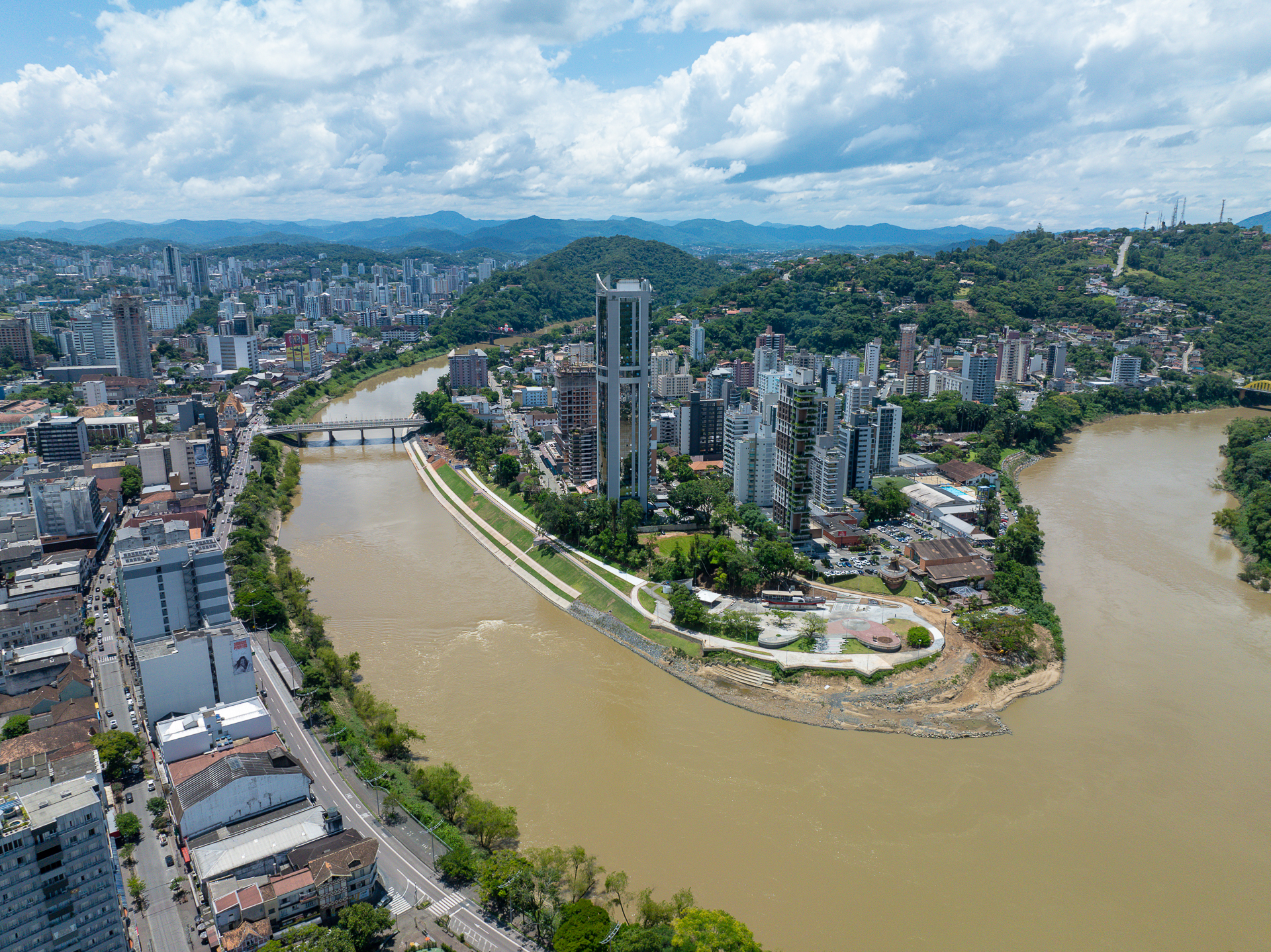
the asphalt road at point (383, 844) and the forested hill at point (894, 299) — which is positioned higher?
the forested hill at point (894, 299)

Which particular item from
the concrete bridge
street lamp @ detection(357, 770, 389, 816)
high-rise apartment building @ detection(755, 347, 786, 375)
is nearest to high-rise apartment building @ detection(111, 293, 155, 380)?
the concrete bridge

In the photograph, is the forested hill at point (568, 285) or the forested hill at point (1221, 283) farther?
the forested hill at point (568, 285)

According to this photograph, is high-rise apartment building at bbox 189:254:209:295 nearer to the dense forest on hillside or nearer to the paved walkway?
the paved walkway

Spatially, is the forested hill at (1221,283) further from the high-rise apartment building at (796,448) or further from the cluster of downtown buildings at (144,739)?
the cluster of downtown buildings at (144,739)

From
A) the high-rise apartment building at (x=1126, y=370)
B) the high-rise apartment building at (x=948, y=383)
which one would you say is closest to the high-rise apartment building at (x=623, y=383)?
the high-rise apartment building at (x=948, y=383)

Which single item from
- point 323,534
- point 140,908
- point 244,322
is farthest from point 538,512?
point 244,322

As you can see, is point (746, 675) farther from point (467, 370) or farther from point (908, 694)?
point (467, 370)
